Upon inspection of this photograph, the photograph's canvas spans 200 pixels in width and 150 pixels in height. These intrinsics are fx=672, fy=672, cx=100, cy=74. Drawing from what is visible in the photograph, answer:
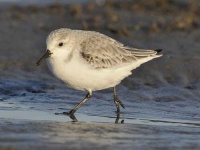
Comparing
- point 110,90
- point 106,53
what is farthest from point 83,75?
point 110,90

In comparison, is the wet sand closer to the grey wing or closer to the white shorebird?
the white shorebird

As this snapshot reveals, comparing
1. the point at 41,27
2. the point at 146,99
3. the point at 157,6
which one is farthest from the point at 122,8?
the point at 146,99

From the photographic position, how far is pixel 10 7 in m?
17.7

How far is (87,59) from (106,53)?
518mm

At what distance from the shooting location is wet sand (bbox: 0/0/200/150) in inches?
356

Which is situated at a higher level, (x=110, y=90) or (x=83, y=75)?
(x=110, y=90)

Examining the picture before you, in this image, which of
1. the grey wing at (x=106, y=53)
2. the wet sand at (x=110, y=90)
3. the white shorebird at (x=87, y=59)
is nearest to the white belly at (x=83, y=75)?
the white shorebird at (x=87, y=59)

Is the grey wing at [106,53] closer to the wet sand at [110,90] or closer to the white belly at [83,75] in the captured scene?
the white belly at [83,75]

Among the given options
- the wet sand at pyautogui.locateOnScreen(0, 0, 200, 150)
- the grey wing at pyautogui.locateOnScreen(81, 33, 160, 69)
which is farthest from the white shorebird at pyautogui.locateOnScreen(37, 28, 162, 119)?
the wet sand at pyautogui.locateOnScreen(0, 0, 200, 150)

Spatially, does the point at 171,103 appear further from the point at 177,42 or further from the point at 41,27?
the point at 41,27

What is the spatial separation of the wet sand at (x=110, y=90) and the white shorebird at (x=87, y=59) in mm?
587

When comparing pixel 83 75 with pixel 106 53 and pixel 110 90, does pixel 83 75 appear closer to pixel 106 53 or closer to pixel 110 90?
pixel 106 53

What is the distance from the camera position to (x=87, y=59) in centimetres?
1055

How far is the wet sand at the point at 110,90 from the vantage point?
29.7 feet
